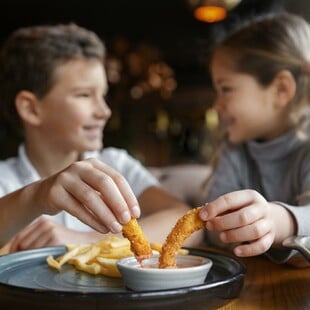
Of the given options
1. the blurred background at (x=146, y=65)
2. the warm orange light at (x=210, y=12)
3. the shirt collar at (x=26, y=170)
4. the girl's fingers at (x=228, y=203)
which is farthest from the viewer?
the blurred background at (x=146, y=65)

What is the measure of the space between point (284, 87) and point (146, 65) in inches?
137

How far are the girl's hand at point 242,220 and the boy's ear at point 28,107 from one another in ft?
2.72

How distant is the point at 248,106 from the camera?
1245mm

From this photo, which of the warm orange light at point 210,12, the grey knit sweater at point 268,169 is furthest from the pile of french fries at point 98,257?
the warm orange light at point 210,12

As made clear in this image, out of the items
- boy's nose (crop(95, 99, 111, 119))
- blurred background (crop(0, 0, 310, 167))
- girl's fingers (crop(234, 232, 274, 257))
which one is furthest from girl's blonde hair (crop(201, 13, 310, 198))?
blurred background (crop(0, 0, 310, 167))

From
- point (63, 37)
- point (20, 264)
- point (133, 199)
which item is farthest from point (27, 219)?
point (63, 37)

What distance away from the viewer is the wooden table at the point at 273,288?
1.93ft

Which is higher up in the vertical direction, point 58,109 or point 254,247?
point 58,109

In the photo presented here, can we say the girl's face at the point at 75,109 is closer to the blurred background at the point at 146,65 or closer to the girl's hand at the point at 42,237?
the girl's hand at the point at 42,237

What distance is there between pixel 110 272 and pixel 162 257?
0.07 metres

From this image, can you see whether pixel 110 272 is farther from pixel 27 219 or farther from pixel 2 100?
pixel 2 100

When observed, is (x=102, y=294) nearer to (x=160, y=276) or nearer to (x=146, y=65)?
(x=160, y=276)

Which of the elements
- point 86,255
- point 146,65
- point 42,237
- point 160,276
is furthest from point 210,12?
point 160,276

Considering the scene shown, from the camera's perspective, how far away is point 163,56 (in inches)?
186
